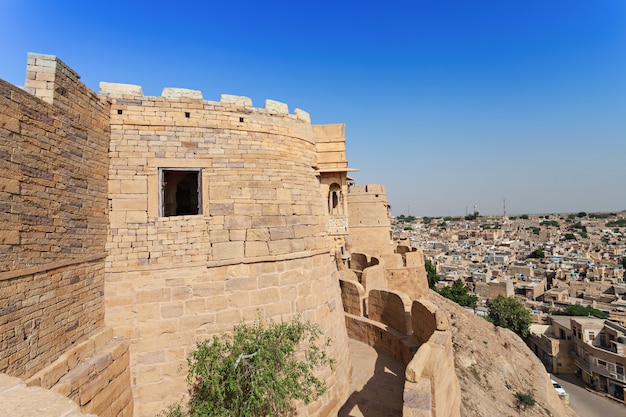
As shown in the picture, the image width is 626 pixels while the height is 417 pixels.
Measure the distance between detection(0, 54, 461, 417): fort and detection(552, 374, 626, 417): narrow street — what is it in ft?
91.4

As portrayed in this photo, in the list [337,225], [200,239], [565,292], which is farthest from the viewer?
[565,292]

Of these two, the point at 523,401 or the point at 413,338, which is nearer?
the point at 413,338

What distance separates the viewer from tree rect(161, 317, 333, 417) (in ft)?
17.3

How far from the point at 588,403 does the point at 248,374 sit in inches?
1335

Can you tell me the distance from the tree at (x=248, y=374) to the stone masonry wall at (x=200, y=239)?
0.28 metres

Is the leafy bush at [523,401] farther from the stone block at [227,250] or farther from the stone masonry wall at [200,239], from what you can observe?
the stone block at [227,250]

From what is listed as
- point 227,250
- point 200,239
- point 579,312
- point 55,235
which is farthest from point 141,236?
point 579,312

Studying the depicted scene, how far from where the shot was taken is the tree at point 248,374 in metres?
5.27

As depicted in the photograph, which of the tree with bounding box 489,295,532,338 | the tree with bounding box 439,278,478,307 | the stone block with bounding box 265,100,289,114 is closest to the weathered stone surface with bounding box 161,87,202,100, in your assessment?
the stone block with bounding box 265,100,289,114

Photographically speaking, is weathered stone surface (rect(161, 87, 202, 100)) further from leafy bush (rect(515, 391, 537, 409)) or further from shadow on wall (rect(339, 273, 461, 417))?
leafy bush (rect(515, 391, 537, 409))

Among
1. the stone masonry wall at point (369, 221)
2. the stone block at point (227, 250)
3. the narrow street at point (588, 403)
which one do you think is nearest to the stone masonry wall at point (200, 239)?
the stone block at point (227, 250)

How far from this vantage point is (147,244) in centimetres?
581

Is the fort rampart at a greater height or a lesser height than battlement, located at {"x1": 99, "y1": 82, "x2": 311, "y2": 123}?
lesser

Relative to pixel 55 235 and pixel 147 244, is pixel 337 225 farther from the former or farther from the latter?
pixel 55 235
